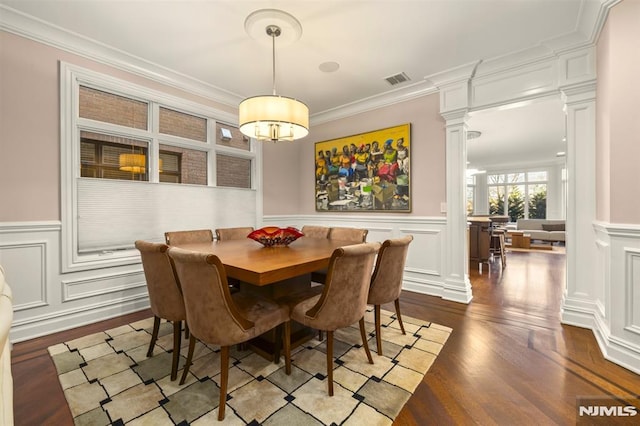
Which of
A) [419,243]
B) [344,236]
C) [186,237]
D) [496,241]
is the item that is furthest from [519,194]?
[186,237]

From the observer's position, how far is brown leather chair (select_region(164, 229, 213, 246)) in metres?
2.69

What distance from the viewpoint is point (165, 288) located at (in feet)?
6.20

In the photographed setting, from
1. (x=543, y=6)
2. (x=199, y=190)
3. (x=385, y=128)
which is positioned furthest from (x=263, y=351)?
(x=543, y=6)

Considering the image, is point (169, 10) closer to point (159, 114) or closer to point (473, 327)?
point (159, 114)

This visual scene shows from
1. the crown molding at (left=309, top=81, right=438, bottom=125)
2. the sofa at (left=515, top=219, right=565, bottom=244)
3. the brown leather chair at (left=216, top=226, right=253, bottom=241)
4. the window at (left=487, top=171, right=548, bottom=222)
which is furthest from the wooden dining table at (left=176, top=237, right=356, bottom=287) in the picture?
the window at (left=487, top=171, right=548, bottom=222)

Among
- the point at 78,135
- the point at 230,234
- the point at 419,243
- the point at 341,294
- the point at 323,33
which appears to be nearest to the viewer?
the point at 341,294

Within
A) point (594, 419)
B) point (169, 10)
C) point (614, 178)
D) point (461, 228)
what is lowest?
point (594, 419)

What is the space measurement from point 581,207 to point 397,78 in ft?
7.83

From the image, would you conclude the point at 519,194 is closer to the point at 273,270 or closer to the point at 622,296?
the point at 622,296

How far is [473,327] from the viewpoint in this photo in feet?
8.73

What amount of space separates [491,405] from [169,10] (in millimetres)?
3625

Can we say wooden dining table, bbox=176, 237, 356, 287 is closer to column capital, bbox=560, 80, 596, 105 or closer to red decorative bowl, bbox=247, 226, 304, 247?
red decorative bowl, bbox=247, 226, 304, 247

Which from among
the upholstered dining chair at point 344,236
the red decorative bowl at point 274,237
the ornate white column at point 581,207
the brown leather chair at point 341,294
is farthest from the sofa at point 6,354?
the ornate white column at point 581,207

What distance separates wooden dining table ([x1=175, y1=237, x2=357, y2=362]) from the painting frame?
1967mm
